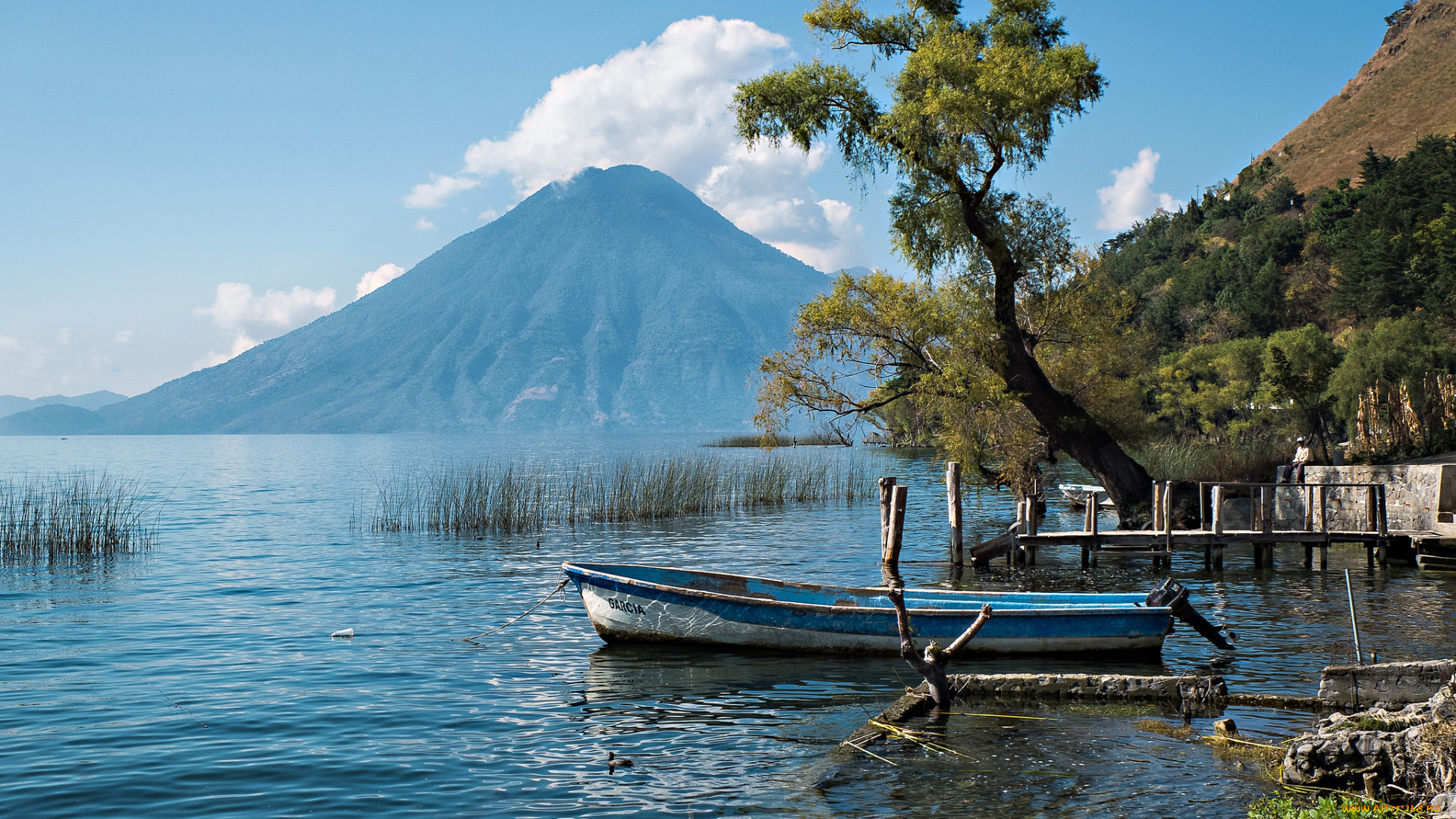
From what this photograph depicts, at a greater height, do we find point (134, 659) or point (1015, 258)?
point (1015, 258)

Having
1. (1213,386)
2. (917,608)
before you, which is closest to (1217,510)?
(917,608)

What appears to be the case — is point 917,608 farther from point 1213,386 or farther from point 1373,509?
→ point 1213,386

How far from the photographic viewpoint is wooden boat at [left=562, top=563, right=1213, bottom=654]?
45.5 feet

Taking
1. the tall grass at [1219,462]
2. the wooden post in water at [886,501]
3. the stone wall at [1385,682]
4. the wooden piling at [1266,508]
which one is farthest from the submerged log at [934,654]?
the tall grass at [1219,462]

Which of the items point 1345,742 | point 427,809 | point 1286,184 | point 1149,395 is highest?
point 1286,184

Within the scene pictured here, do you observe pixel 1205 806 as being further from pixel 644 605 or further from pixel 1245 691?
pixel 644 605

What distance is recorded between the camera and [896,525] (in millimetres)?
19141

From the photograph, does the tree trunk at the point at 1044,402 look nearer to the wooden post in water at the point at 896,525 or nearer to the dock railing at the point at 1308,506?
the dock railing at the point at 1308,506

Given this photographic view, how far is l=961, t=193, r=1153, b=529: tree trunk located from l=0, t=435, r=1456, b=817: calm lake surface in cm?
416

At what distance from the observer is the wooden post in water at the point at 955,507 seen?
75.9 feet

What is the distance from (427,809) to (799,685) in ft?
17.6

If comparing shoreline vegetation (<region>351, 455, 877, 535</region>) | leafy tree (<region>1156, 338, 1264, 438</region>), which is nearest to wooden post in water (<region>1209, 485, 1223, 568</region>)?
shoreline vegetation (<region>351, 455, 877, 535</region>)

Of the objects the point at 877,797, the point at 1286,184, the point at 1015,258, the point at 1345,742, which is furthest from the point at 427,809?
the point at 1286,184

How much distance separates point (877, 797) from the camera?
8.73 meters
